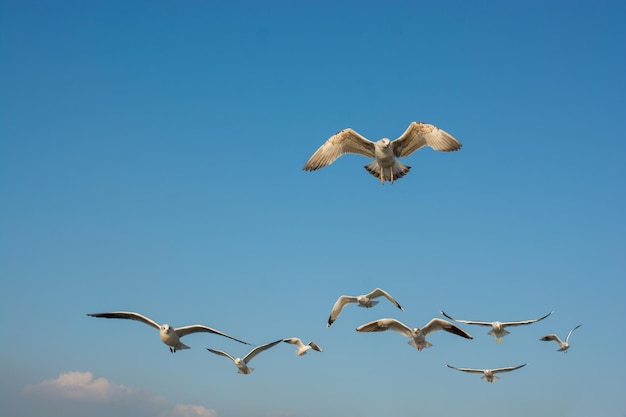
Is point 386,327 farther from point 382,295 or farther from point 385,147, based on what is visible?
point 385,147

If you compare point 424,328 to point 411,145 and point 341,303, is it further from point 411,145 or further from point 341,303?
point 411,145

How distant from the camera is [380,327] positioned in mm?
33938

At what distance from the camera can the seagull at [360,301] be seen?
32625 mm

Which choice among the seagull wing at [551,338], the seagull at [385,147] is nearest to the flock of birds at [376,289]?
the seagull at [385,147]

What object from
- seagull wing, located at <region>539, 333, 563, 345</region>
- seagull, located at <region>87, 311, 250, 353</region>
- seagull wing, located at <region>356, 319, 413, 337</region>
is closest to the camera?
seagull, located at <region>87, 311, 250, 353</region>

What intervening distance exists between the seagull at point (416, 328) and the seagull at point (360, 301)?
97 centimetres

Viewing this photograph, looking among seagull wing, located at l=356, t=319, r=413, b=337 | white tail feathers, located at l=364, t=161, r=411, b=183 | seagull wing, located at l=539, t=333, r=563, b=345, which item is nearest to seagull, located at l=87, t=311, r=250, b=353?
seagull wing, located at l=356, t=319, r=413, b=337

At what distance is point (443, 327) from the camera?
33.4 metres

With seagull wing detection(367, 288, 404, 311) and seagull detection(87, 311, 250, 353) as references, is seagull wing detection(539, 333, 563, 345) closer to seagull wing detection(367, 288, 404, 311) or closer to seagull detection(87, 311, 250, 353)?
seagull wing detection(367, 288, 404, 311)

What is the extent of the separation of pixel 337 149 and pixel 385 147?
99.0 inches

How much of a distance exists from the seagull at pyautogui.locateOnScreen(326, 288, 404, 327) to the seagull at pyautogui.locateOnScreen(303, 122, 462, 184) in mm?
4943

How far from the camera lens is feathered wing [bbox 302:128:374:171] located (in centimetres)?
3191

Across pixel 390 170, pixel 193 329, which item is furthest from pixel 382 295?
pixel 193 329

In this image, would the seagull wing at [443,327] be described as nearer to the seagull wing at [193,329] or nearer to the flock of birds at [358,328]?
the flock of birds at [358,328]
